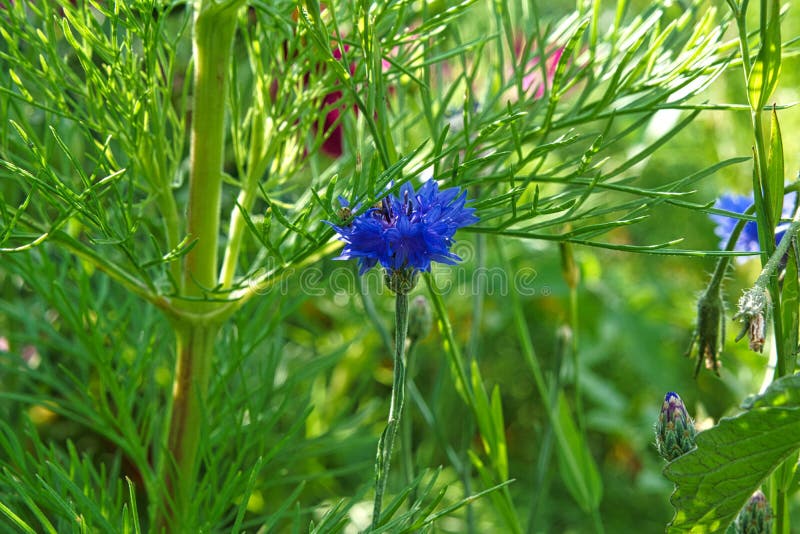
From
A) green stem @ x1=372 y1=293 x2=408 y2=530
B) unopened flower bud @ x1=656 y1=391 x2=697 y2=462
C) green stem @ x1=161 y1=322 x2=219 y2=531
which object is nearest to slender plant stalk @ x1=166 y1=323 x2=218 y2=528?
green stem @ x1=161 y1=322 x2=219 y2=531

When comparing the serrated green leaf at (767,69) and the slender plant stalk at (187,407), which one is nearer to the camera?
the serrated green leaf at (767,69)

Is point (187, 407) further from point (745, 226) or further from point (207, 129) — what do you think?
point (745, 226)

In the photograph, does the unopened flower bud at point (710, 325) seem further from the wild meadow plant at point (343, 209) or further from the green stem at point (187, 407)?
the green stem at point (187, 407)

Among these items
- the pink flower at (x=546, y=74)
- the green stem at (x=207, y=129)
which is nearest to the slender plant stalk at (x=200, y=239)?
the green stem at (x=207, y=129)

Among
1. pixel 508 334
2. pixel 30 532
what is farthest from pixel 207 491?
pixel 508 334

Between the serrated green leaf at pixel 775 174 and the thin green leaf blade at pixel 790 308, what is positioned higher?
the serrated green leaf at pixel 775 174

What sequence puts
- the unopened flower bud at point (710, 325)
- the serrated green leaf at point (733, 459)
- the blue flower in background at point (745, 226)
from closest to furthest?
1. the serrated green leaf at point (733, 459)
2. the unopened flower bud at point (710, 325)
3. the blue flower in background at point (745, 226)
